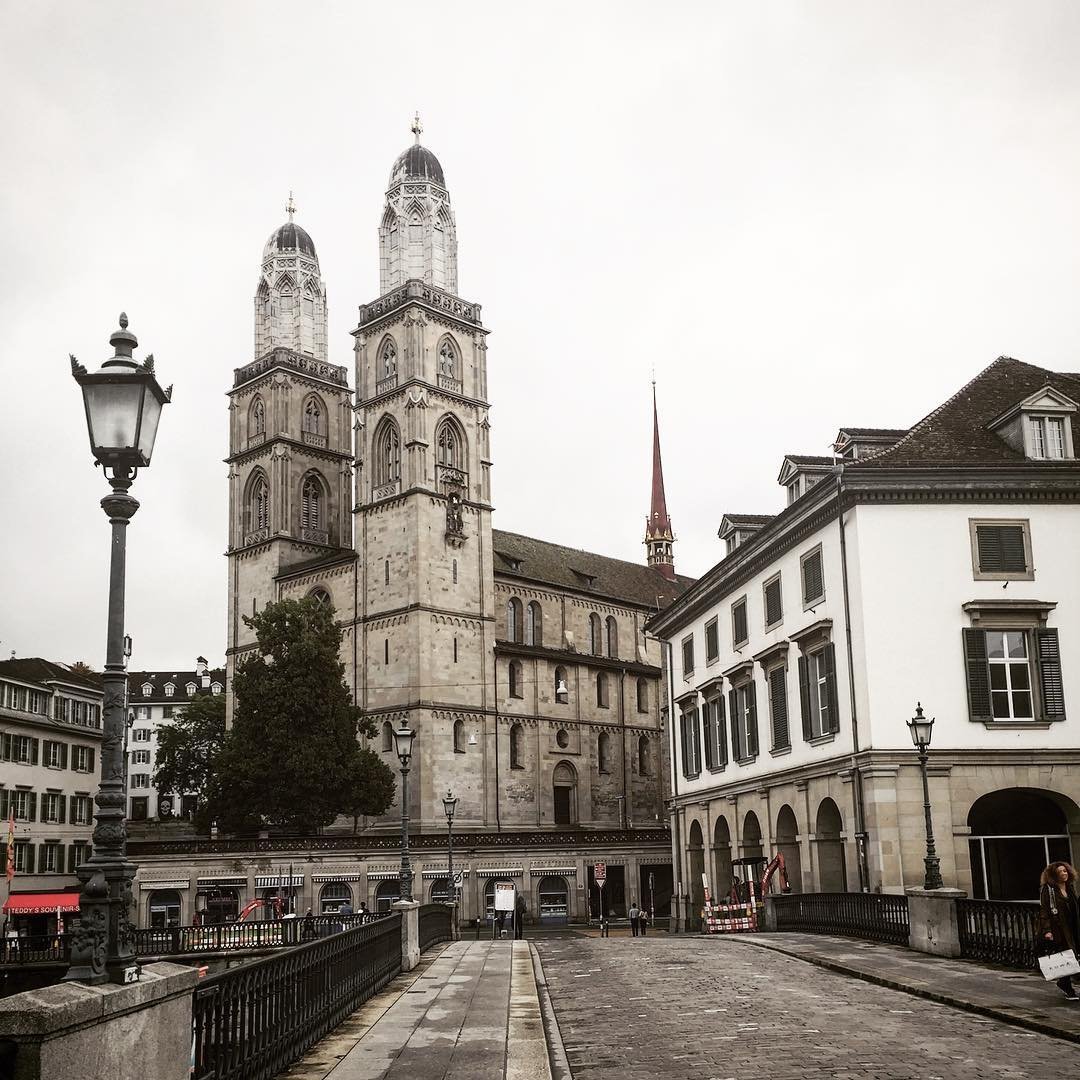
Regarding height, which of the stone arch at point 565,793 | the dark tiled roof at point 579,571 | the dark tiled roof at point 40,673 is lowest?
the stone arch at point 565,793

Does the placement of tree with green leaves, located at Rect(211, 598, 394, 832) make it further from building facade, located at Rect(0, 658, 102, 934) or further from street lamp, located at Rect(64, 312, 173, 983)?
street lamp, located at Rect(64, 312, 173, 983)

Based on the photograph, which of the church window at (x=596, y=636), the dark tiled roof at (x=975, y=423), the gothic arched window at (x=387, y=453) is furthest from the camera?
the church window at (x=596, y=636)

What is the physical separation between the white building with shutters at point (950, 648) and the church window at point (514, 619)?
45458 mm

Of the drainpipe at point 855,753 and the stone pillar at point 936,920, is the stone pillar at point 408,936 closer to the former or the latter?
the stone pillar at point 936,920

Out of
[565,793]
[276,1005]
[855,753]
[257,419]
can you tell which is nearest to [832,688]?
[855,753]

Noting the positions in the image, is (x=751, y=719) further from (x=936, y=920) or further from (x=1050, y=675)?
(x=936, y=920)

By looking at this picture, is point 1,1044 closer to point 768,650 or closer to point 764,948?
point 764,948

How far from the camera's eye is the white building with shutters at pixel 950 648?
99.6 ft

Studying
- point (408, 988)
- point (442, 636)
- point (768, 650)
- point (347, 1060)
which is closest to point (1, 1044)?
point (347, 1060)

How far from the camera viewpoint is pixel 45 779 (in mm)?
66938

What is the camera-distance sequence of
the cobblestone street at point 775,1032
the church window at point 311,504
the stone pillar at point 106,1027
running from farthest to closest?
1. the church window at point 311,504
2. the cobblestone street at point 775,1032
3. the stone pillar at point 106,1027

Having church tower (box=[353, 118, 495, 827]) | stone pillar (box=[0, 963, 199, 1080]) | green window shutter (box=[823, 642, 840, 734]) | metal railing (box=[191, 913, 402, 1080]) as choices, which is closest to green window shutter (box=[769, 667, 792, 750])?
green window shutter (box=[823, 642, 840, 734])

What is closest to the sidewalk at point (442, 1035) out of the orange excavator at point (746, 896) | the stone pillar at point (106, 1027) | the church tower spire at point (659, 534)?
the stone pillar at point (106, 1027)

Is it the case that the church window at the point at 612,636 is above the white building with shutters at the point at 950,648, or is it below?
above
